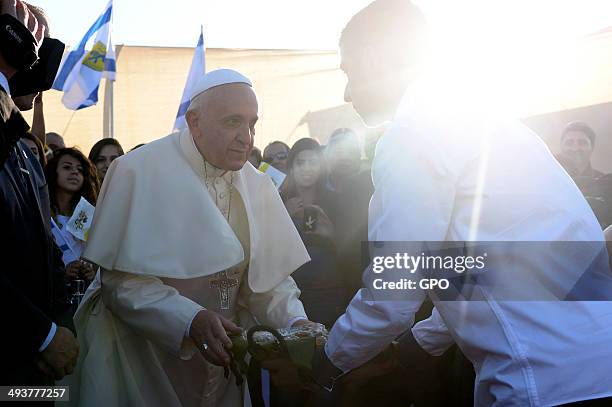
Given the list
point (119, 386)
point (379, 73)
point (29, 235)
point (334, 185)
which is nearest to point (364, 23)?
point (379, 73)

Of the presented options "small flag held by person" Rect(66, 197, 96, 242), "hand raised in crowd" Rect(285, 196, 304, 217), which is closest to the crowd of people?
"small flag held by person" Rect(66, 197, 96, 242)

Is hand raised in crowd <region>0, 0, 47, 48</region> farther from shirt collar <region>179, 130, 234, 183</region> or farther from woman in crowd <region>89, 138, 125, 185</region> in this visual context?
woman in crowd <region>89, 138, 125, 185</region>

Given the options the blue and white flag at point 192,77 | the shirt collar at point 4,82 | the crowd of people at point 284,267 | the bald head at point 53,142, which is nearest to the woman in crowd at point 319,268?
the crowd of people at point 284,267

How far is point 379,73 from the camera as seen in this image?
264cm

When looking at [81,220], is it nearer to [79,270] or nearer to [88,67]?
[79,270]

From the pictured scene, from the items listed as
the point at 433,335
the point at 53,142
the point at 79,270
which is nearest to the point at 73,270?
the point at 79,270

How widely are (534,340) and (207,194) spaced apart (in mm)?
1910

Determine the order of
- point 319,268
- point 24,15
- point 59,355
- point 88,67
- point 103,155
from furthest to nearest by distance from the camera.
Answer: point 88,67, point 103,155, point 319,268, point 24,15, point 59,355

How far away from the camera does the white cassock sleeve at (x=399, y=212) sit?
224 centimetres

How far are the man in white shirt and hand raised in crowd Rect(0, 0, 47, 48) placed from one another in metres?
1.58

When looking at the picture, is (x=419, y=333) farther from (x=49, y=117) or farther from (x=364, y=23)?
(x=49, y=117)

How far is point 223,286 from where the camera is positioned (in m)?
3.60

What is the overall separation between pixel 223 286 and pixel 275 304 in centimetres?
28

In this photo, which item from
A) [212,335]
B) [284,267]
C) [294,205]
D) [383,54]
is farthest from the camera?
[294,205]
